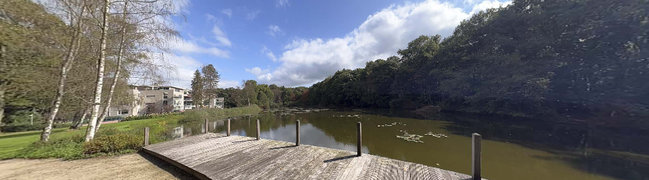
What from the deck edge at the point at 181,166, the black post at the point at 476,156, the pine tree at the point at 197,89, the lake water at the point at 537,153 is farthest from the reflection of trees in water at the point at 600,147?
the pine tree at the point at 197,89

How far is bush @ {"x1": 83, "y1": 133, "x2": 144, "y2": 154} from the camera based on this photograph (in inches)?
199

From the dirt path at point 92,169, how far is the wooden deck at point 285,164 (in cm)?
23

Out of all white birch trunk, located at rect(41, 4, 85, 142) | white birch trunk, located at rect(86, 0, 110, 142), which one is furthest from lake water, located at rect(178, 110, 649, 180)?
white birch trunk, located at rect(41, 4, 85, 142)

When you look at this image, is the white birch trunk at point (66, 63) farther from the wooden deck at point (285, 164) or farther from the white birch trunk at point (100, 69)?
the wooden deck at point (285, 164)

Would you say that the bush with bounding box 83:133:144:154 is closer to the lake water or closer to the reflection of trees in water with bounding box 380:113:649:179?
the lake water

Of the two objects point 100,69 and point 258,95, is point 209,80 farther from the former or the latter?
point 100,69

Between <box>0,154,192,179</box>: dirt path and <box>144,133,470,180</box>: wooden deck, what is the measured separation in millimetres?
230

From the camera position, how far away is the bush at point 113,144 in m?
5.06

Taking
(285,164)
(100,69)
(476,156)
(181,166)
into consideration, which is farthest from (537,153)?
(100,69)

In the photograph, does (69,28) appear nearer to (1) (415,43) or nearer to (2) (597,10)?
(2) (597,10)

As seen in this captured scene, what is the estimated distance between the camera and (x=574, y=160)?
5.45 m

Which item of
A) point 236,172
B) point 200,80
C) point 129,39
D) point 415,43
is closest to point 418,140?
point 236,172

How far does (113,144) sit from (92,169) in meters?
1.56

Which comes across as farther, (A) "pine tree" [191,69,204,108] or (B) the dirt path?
(A) "pine tree" [191,69,204,108]
